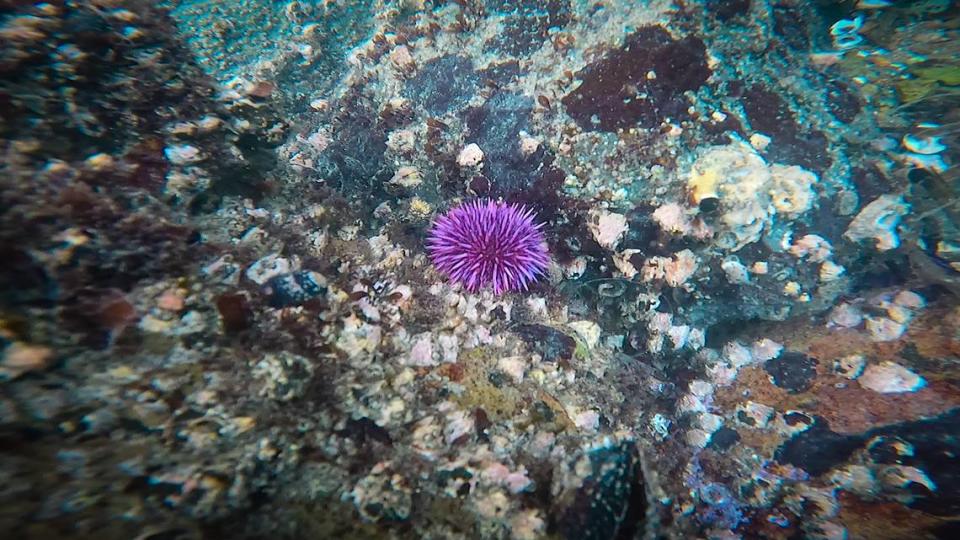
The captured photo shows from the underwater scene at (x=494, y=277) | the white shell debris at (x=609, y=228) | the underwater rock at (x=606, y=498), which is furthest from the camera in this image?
the white shell debris at (x=609, y=228)

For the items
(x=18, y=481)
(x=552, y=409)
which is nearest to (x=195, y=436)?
(x=18, y=481)

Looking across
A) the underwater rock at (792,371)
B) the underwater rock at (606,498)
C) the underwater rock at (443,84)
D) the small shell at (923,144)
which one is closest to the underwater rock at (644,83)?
the underwater rock at (443,84)

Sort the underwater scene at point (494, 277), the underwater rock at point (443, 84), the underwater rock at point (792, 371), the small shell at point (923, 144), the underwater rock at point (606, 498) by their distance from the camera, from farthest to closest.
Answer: the underwater rock at point (443, 84)
the small shell at point (923, 144)
the underwater rock at point (792, 371)
the underwater rock at point (606, 498)
the underwater scene at point (494, 277)

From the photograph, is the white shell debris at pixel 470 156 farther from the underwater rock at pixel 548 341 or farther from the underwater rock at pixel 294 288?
the underwater rock at pixel 294 288

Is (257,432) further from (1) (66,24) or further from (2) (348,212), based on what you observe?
(1) (66,24)

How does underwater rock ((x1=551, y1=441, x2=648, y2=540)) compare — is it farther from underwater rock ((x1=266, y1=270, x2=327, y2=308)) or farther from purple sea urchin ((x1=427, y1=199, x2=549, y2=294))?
underwater rock ((x1=266, y1=270, x2=327, y2=308))

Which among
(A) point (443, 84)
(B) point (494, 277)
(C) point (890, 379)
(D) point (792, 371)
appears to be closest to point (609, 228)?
(B) point (494, 277)

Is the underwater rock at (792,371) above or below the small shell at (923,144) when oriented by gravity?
below

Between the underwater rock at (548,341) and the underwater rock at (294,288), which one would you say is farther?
the underwater rock at (548,341)
